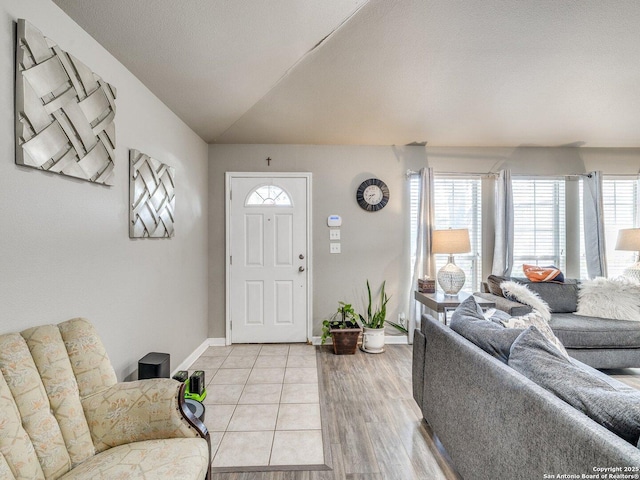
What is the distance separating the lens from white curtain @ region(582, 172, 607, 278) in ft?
12.4

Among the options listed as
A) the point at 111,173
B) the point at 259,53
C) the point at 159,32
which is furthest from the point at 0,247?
the point at 259,53

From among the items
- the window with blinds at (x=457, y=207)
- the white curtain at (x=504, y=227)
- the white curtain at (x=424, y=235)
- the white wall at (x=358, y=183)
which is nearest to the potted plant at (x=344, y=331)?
the white wall at (x=358, y=183)

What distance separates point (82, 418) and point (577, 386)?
1.85m

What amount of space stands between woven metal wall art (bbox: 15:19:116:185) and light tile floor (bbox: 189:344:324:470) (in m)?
1.75

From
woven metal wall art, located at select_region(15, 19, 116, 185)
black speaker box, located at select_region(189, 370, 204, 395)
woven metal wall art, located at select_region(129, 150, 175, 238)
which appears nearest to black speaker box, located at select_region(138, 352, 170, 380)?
black speaker box, located at select_region(189, 370, 204, 395)

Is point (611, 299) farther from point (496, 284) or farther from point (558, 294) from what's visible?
point (496, 284)

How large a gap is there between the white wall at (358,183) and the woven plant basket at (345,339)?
449 mm

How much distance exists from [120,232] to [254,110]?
1692 mm

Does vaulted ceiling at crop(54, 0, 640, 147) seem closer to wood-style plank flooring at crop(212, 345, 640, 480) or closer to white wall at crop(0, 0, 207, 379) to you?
white wall at crop(0, 0, 207, 379)

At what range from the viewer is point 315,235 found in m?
3.90

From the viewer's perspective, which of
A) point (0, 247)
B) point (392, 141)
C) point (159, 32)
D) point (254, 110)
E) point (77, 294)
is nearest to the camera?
point (0, 247)

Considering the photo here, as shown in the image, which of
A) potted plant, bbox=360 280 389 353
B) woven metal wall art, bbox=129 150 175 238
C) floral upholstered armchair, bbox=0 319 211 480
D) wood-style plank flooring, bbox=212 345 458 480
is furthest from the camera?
potted plant, bbox=360 280 389 353

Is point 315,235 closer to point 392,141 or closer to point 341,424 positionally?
point 392,141

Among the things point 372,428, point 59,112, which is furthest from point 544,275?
point 59,112
